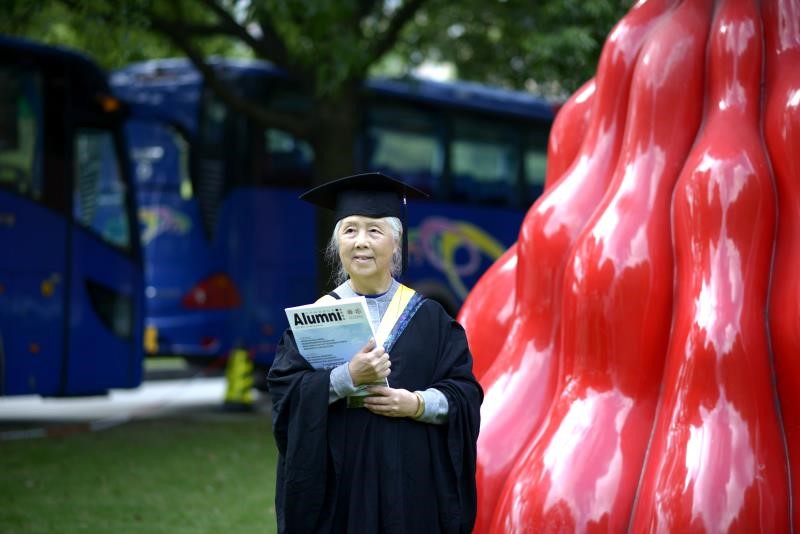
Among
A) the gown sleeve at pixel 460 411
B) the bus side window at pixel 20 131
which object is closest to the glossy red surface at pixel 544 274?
the gown sleeve at pixel 460 411

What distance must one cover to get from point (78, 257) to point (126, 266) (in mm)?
Result: 584

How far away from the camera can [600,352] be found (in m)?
4.46

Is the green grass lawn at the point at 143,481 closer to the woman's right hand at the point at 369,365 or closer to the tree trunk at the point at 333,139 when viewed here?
the tree trunk at the point at 333,139

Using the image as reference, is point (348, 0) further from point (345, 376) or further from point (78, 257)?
point (345, 376)

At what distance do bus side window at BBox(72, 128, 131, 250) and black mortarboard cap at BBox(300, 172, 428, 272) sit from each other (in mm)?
7632

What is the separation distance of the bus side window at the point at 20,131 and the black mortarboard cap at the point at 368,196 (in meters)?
7.40

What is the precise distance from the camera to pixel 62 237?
10781mm

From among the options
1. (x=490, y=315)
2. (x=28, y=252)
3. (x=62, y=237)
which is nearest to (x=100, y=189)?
(x=62, y=237)

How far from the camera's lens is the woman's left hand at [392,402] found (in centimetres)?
338

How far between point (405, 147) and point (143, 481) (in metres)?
6.72

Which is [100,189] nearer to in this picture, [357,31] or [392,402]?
[357,31]

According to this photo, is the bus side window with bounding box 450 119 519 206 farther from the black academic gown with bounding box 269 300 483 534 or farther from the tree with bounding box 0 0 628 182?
the black academic gown with bounding box 269 300 483 534

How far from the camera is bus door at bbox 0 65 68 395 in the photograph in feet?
34.1

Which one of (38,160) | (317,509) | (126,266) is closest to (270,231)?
(126,266)
